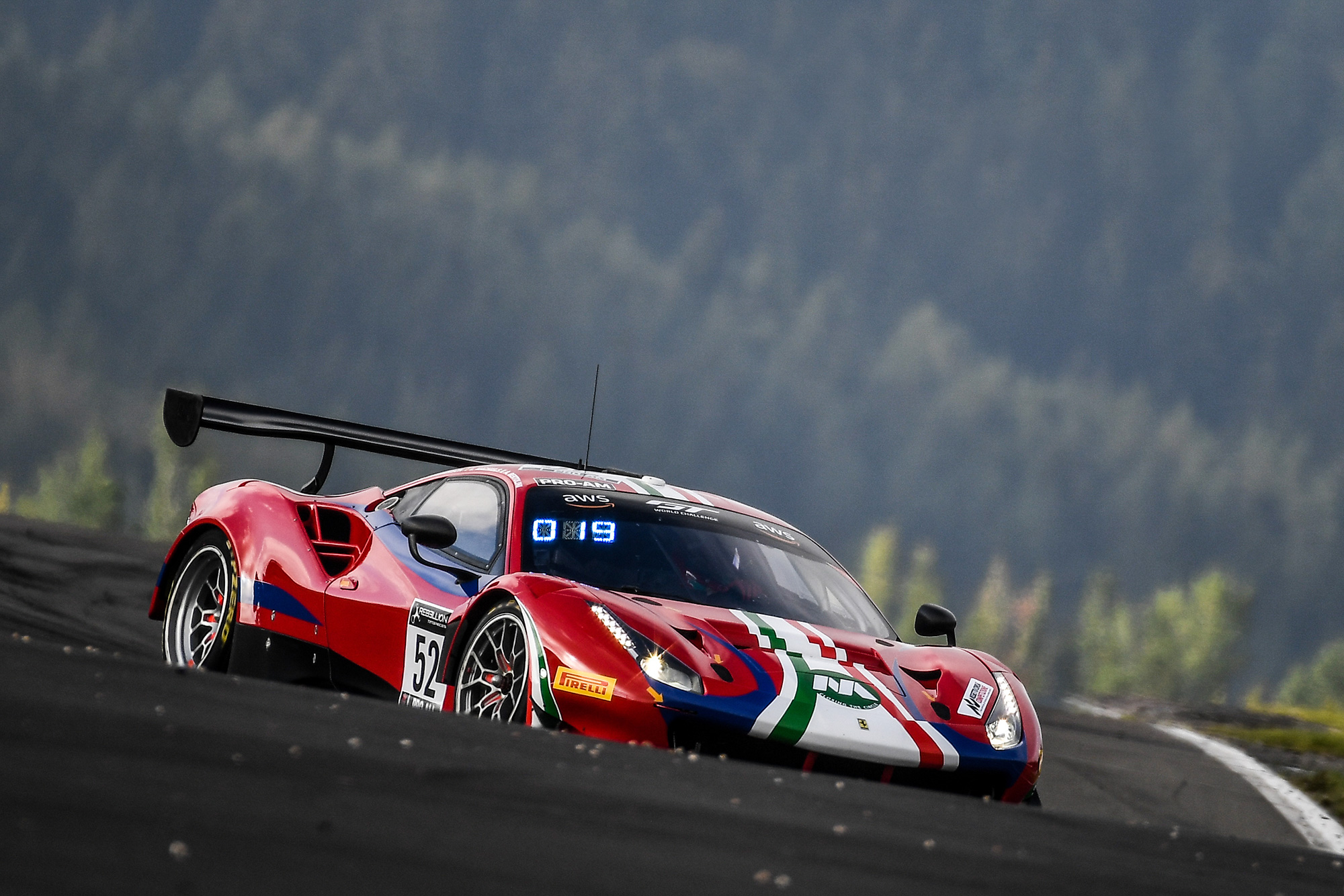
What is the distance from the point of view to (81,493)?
128625 mm

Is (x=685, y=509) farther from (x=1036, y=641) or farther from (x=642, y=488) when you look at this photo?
(x=1036, y=641)

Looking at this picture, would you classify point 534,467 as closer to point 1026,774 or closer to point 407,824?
point 1026,774

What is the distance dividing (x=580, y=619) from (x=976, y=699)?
5.23 feet

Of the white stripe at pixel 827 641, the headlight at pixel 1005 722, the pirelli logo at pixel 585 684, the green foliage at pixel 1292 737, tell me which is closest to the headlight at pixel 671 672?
the pirelli logo at pixel 585 684

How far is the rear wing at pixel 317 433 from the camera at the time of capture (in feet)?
23.7

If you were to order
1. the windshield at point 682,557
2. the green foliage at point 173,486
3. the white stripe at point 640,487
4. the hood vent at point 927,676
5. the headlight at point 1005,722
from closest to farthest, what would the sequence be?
the headlight at point 1005,722 < the hood vent at point 927,676 < the windshield at point 682,557 < the white stripe at point 640,487 < the green foliage at point 173,486

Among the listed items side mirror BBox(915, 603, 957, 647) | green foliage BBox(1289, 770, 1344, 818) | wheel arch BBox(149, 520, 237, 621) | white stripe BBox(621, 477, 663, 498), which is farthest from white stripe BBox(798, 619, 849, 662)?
green foliage BBox(1289, 770, 1344, 818)

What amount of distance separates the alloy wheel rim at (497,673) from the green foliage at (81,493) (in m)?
126

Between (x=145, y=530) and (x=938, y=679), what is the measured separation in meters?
131

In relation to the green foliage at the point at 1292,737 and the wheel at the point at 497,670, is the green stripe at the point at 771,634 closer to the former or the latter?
the wheel at the point at 497,670

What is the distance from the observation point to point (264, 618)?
635cm

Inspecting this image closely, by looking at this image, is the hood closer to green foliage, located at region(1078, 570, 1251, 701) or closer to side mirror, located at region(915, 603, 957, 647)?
side mirror, located at region(915, 603, 957, 647)

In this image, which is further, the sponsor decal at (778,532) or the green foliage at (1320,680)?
the green foliage at (1320,680)

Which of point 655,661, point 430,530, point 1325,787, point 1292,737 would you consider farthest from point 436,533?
point 1292,737
